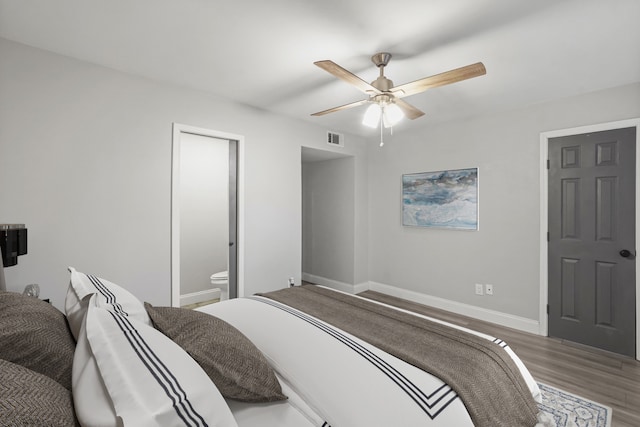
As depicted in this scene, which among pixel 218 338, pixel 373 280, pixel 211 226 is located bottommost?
pixel 373 280

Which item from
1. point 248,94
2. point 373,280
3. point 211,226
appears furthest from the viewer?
point 373,280

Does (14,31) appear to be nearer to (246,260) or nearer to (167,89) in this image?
(167,89)

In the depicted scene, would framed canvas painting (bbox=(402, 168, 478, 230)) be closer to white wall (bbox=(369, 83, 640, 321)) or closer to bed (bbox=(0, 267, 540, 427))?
white wall (bbox=(369, 83, 640, 321))

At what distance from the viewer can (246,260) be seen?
350cm

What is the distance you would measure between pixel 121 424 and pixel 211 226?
3450mm

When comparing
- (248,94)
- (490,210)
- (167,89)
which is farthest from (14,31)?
(490,210)

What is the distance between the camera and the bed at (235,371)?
0.66m

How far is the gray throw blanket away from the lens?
1.24 metres

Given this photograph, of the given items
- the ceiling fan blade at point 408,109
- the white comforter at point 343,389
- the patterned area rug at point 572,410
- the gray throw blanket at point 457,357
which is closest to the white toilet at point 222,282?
the gray throw blanket at point 457,357

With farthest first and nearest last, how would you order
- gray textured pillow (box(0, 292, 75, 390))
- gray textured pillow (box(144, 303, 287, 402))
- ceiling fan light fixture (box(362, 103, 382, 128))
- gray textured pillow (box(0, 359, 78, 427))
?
ceiling fan light fixture (box(362, 103, 382, 128)) < gray textured pillow (box(144, 303, 287, 402)) < gray textured pillow (box(0, 292, 75, 390)) < gray textured pillow (box(0, 359, 78, 427))

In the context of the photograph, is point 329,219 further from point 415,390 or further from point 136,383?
point 136,383

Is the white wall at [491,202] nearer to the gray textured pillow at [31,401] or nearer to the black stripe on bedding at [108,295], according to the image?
the black stripe on bedding at [108,295]

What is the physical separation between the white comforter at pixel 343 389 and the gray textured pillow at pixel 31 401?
0.53 metres

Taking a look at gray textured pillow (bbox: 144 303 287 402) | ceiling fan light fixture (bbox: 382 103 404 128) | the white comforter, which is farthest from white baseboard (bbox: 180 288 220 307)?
ceiling fan light fixture (bbox: 382 103 404 128)
